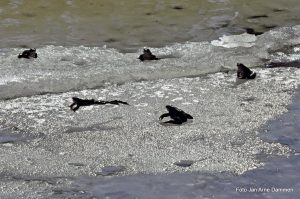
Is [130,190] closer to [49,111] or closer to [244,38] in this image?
[49,111]

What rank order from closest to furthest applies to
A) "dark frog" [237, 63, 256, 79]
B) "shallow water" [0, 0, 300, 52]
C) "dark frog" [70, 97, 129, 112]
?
1. "dark frog" [70, 97, 129, 112]
2. "dark frog" [237, 63, 256, 79]
3. "shallow water" [0, 0, 300, 52]

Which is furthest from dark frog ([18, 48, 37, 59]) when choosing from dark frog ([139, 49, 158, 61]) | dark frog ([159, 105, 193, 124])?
dark frog ([159, 105, 193, 124])

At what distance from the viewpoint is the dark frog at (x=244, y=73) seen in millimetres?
7237

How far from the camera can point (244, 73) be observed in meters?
7.24

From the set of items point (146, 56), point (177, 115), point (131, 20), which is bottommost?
point (131, 20)

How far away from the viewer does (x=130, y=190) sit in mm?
4504

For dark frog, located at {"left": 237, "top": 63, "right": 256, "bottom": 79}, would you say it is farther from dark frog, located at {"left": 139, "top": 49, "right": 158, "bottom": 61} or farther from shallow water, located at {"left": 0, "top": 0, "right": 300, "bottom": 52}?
shallow water, located at {"left": 0, "top": 0, "right": 300, "bottom": 52}

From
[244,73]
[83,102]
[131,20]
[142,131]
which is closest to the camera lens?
[142,131]

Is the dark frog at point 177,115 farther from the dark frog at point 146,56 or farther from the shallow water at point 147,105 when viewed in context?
the dark frog at point 146,56

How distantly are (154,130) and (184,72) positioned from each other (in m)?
2.01

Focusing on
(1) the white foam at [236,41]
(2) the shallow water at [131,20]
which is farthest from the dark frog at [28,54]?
(1) the white foam at [236,41]

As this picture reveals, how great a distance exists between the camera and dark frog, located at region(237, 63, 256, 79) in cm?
724

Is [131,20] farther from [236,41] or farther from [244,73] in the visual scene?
[244,73]

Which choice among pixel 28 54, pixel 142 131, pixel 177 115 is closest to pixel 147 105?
pixel 177 115
